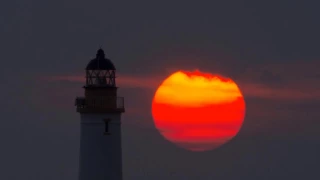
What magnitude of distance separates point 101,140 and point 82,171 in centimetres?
162

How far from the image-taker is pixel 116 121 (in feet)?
595

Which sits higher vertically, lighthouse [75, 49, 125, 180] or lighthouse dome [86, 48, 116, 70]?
lighthouse dome [86, 48, 116, 70]

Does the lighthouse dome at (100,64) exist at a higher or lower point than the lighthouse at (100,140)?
higher

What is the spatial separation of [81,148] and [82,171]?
1.00 m

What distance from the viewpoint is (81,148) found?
18138 centimetres

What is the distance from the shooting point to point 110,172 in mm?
181250

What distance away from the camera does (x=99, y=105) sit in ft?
595

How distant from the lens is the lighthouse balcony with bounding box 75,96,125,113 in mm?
181250

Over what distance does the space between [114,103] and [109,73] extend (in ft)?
5.20

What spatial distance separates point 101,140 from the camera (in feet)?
594

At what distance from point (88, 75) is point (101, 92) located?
1.06 meters

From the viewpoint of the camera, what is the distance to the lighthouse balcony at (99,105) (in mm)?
181250

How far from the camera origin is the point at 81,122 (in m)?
181

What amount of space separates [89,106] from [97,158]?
2.27 metres
